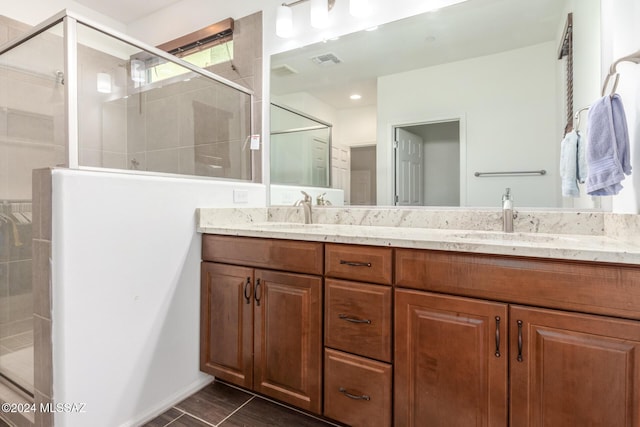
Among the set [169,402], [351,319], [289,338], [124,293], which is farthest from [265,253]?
[169,402]

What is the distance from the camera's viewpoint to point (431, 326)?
1.15 m

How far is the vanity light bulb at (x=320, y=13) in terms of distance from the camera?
1.99 metres

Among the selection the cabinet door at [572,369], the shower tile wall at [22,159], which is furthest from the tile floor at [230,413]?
the cabinet door at [572,369]

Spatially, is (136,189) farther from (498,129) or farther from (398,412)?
(498,129)

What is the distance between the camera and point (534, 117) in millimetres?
1508

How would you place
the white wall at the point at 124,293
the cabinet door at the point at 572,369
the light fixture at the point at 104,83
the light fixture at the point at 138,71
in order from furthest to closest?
1. the light fixture at the point at 104,83
2. the light fixture at the point at 138,71
3. the white wall at the point at 124,293
4. the cabinet door at the point at 572,369

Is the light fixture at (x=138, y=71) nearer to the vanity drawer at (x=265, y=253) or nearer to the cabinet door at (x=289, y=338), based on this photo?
the vanity drawer at (x=265, y=253)

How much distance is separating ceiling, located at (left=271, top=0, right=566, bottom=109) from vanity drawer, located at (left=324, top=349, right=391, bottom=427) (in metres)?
1.41

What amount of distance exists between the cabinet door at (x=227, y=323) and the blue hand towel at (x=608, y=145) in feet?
4.79

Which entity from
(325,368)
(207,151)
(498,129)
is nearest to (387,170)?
(498,129)

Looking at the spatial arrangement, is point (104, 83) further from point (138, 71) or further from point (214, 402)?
point (214, 402)

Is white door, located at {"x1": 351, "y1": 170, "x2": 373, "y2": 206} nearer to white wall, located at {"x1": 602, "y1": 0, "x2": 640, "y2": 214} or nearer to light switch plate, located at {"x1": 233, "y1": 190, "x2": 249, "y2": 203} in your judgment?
light switch plate, located at {"x1": 233, "y1": 190, "x2": 249, "y2": 203}

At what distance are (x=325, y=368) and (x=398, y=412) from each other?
328mm

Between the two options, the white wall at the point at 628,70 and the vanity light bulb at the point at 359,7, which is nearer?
the white wall at the point at 628,70
